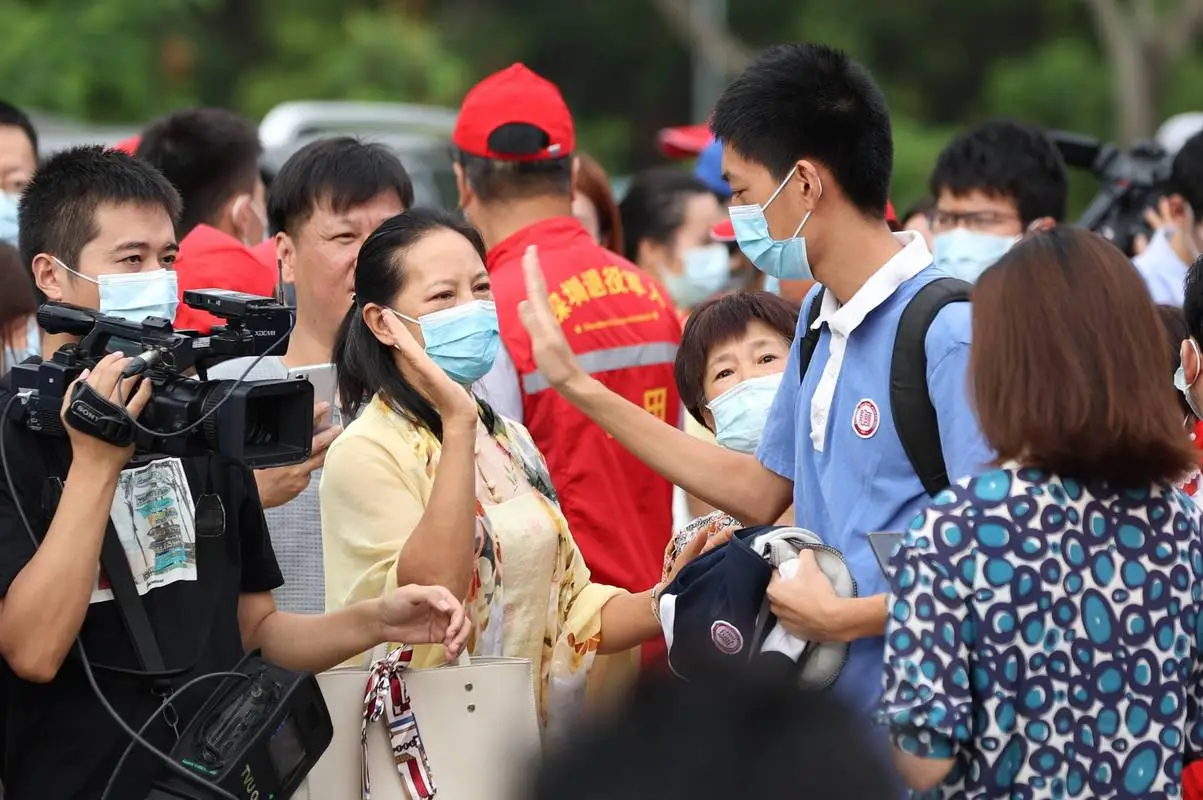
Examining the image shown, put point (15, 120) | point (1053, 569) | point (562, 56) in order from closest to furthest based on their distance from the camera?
1. point (1053, 569)
2. point (15, 120)
3. point (562, 56)

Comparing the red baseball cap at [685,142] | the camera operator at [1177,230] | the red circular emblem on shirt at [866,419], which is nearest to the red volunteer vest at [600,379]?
the red circular emblem on shirt at [866,419]

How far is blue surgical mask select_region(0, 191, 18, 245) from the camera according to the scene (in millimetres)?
5330

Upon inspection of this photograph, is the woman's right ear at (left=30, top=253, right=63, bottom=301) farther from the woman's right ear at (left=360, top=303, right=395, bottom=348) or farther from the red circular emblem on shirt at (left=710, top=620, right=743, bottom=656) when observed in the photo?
the red circular emblem on shirt at (left=710, top=620, right=743, bottom=656)

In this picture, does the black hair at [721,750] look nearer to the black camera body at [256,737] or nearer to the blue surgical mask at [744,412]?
the black camera body at [256,737]

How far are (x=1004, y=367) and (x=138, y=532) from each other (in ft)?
4.82

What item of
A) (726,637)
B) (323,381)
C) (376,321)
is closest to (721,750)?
(726,637)

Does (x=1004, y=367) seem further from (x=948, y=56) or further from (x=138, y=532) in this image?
(x=948, y=56)

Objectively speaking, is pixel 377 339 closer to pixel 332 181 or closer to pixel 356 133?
pixel 332 181

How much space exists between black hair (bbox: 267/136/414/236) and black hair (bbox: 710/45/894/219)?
4.57 feet

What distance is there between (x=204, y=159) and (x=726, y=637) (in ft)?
9.53

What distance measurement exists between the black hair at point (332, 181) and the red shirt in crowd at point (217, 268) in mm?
191

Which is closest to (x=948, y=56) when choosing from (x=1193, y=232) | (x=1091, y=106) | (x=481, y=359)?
(x=1091, y=106)

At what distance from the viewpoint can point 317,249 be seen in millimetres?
4273

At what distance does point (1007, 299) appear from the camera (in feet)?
8.07
